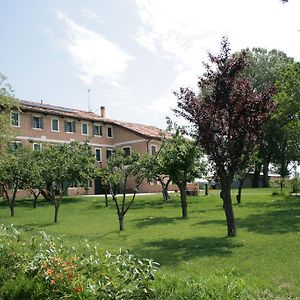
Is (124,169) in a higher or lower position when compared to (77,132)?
lower

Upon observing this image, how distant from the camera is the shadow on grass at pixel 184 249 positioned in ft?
34.1

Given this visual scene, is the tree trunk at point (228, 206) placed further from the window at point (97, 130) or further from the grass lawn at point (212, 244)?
the window at point (97, 130)

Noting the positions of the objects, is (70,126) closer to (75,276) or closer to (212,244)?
(212,244)

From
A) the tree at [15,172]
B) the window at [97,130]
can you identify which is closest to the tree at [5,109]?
the tree at [15,172]

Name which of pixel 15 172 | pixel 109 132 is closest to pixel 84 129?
pixel 109 132

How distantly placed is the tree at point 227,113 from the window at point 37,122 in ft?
114

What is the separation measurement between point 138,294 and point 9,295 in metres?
2.57

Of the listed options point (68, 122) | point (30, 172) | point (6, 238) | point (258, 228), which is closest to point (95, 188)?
point (68, 122)

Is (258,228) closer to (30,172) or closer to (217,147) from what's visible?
(217,147)

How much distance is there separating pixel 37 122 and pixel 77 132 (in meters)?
5.58

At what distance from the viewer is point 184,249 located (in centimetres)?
1147

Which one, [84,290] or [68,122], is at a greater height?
[68,122]

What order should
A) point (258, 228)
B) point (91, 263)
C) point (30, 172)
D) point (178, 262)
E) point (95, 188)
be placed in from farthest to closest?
point (95, 188), point (30, 172), point (258, 228), point (178, 262), point (91, 263)

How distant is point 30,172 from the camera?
2514 centimetres
